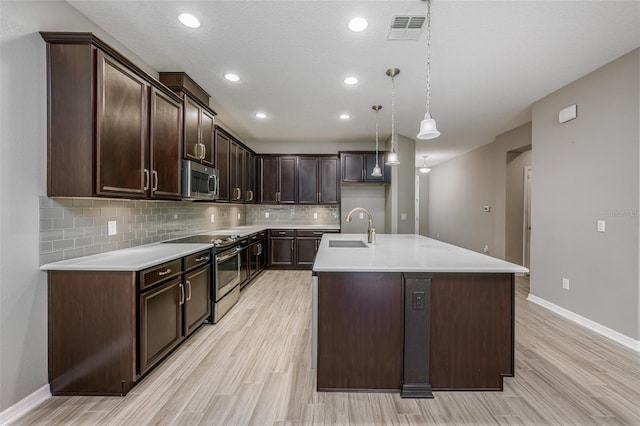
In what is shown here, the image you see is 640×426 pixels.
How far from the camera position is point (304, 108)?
3.91 meters

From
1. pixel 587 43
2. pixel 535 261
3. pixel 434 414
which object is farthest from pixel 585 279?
pixel 434 414

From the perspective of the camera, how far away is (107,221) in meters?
2.27

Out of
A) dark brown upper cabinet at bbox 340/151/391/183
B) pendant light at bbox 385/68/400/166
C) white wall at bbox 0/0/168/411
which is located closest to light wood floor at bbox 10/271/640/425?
white wall at bbox 0/0/168/411

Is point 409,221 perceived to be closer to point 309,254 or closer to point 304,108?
point 309,254

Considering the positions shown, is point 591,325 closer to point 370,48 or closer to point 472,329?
point 472,329

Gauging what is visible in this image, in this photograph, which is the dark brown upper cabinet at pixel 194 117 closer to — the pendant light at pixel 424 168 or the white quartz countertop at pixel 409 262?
the white quartz countertop at pixel 409 262

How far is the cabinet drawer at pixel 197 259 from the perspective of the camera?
7.98 ft

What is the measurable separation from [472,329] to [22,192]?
301 cm

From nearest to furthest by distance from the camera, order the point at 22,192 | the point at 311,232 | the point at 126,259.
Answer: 1. the point at 22,192
2. the point at 126,259
3. the point at 311,232

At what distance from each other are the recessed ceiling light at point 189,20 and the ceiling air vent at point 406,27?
59.3 inches

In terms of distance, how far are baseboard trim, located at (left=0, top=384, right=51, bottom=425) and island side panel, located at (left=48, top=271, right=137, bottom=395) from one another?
5 centimetres

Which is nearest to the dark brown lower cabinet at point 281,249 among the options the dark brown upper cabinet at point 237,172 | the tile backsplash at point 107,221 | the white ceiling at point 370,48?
the dark brown upper cabinet at point 237,172

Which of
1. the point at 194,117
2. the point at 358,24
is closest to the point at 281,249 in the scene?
the point at 194,117

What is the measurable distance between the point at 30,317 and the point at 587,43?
15.4ft
